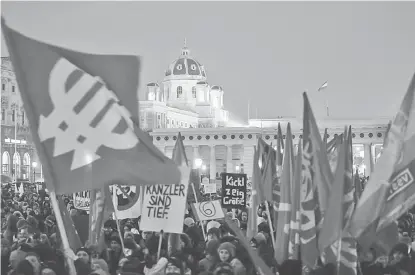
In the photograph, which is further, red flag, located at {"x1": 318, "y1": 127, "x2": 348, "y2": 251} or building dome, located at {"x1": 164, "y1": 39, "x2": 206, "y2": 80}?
building dome, located at {"x1": 164, "y1": 39, "x2": 206, "y2": 80}

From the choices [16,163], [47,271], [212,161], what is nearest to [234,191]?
[47,271]

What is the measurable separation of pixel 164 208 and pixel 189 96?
4709 inches

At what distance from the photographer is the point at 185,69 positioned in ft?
433

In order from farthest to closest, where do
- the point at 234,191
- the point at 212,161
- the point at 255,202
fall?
the point at 212,161 → the point at 234,191 → the point at 255,202

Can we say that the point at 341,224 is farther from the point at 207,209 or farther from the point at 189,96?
the point at 189,96

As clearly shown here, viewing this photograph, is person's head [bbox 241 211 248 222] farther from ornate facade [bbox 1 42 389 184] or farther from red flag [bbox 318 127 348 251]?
ornate facade [bbox 1 42 389 184]

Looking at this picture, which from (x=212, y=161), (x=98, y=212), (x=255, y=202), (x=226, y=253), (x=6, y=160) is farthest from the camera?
(x=212, y=161)

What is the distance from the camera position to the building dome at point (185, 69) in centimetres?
13150

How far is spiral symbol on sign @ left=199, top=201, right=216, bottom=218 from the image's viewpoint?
12.6 metres

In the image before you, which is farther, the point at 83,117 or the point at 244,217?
the point at 244,217

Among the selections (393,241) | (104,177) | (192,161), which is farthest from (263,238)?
(192,161)

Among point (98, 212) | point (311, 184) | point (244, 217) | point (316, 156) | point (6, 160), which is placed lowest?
Result: point (244, 217)

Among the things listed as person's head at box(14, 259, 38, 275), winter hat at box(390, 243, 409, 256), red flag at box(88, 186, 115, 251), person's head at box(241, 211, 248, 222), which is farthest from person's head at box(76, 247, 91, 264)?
person's head at box(241, 211, 248, 222)

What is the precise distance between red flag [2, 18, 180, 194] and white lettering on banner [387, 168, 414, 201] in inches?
82.6
